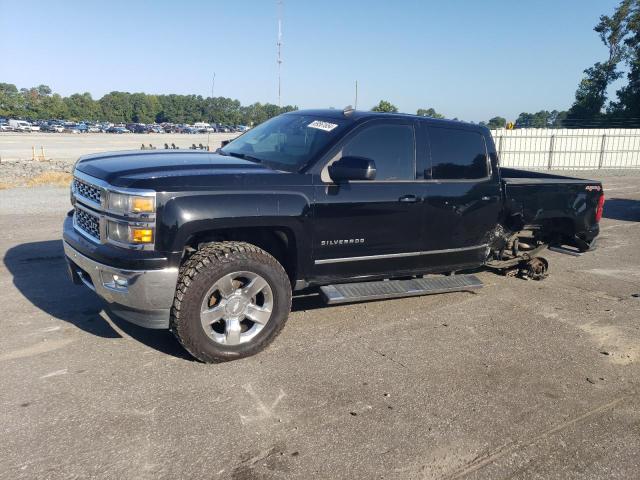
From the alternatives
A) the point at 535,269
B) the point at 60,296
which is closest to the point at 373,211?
the point at 535,269

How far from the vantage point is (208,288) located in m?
3.78

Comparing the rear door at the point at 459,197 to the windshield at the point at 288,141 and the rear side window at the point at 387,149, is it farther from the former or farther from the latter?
the windshield at the point at 288,141

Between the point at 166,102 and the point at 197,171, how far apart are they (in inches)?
6234

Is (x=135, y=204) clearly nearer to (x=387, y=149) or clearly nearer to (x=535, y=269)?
(x=387, y=149)

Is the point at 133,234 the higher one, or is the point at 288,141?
the point at 288,141

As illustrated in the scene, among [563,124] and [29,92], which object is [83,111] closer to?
[29,92]

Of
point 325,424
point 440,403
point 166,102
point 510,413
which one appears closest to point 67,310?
point 325,424

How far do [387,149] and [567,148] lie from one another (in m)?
21.6

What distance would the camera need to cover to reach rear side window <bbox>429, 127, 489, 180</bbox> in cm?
507

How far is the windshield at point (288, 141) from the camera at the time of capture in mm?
4516

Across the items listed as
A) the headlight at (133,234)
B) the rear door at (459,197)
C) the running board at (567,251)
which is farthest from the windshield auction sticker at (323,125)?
Answer: the running board at (567,251)

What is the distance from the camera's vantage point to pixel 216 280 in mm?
3801

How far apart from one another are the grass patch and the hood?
10978 mm

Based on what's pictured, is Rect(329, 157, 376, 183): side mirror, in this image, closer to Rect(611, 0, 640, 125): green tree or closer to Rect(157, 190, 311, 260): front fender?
Rect(157, 190, 311, 260): front fender
